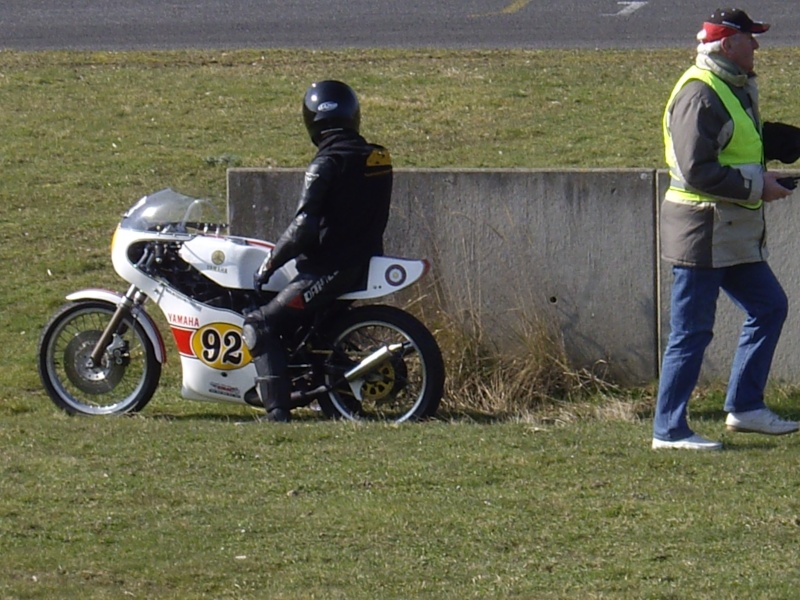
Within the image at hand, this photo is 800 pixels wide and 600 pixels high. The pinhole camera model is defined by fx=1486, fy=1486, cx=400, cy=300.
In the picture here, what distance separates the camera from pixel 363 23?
56.9 ft

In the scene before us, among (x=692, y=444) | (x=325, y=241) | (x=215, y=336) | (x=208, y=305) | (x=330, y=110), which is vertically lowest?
(x=692, y=444)

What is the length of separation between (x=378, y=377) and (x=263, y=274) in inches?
29.9

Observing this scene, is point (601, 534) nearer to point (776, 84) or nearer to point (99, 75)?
point (776, 84)

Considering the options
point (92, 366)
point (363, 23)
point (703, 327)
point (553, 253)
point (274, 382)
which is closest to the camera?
point (703, 327)

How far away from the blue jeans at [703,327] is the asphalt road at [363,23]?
30.5ft

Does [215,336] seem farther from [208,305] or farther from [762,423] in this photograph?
[762,423]

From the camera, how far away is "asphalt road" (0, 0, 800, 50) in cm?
1599

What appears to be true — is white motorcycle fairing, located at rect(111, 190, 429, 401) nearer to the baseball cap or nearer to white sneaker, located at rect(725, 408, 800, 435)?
white sneaker, located at rect(725, 408, 800, 435)

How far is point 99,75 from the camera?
1440cm

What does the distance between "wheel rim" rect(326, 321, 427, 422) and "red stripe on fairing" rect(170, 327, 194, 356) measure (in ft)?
2.49

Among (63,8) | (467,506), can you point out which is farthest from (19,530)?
(63,8)

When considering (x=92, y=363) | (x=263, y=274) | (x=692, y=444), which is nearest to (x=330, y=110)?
(x=263, y=274)

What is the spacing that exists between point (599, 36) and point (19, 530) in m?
11.8

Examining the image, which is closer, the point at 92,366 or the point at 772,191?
the point at 772,191
